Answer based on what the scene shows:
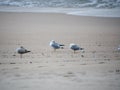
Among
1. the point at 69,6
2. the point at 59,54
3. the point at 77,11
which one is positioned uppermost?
the point at 69,6

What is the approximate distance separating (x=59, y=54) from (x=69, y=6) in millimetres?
1721

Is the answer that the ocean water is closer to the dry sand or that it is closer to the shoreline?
the shoreline

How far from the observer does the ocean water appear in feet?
17.4

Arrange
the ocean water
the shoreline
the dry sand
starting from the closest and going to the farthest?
the dry sand, the ocean water, the shoreline

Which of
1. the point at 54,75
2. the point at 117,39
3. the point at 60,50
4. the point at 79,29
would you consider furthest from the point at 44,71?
the point at 79,29

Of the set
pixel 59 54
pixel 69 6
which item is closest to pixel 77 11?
pixel 69 6

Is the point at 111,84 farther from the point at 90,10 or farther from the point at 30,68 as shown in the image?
the point at 90,10

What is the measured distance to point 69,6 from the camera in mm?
5918

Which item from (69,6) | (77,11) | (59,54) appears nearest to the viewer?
(59,54)

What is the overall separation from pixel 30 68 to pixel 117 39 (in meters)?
2.00

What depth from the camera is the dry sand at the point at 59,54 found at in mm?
3273

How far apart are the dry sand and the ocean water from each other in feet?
0.38

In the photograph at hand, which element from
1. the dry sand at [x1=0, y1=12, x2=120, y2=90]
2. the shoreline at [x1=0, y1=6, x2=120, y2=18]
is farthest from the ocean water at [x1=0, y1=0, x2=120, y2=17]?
the dry sand at [x1=0, y1=12, x2=120, y2=90]

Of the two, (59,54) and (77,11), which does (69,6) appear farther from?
(59,54)
